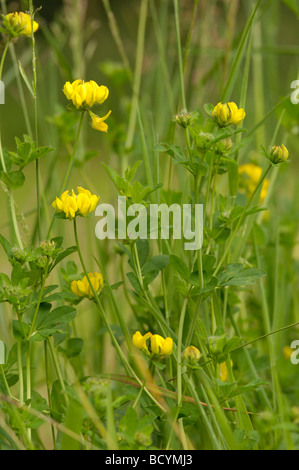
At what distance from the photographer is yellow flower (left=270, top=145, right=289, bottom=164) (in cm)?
49

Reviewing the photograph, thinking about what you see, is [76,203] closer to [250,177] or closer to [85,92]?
[85,92]

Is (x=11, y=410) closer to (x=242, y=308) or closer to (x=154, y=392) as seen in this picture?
(x=154, y=392)

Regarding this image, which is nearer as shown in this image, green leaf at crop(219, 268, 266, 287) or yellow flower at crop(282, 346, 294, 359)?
green leaf at crop(219, 268, 266, 287)

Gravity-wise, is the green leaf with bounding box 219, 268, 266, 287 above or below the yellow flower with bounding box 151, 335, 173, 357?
above

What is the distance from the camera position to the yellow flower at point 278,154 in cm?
49

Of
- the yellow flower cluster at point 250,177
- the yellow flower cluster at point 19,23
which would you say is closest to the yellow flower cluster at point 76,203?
the yellow flower cluster at point 19,23

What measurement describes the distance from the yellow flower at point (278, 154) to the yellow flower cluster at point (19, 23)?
→ 0.24 meters

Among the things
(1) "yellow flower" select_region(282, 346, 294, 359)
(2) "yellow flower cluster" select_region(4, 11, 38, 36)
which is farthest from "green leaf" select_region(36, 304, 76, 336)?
(1) "yellow flower" select_region(282, 346, 294, 359)

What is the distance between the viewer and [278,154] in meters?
0.49

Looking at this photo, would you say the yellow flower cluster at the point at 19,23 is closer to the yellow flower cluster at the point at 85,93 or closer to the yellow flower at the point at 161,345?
the yellow flower cluster at the point at 85,93

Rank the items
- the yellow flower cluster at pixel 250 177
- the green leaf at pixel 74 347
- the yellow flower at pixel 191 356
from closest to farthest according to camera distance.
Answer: the yellow flower at pixel 191 356
the green leaf at pixel 74 347
the yellow flower cluster at pixel 250 177

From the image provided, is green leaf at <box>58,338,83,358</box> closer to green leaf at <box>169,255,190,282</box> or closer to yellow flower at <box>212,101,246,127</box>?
green leaf at <box>169,255,190,282</box>

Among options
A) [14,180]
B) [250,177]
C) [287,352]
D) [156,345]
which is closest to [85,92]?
[14,180]

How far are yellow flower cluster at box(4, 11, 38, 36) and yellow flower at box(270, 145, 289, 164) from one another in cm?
24
